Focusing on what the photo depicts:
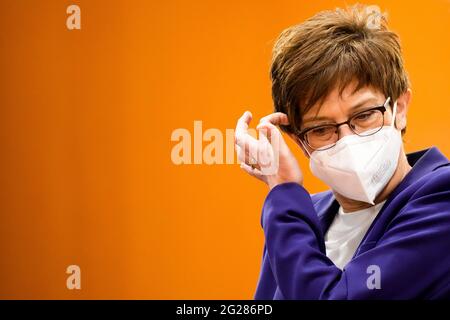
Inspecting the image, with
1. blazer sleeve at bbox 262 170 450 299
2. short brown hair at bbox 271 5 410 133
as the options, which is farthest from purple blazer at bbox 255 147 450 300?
short brown hair at bbox 271 5 410 133

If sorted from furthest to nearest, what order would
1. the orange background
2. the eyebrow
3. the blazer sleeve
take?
the orange background, the eyebrow, the blazer sleeve

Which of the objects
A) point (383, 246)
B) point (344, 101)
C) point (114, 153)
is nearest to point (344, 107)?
point (344, 101)

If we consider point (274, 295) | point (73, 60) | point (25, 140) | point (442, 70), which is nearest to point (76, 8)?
point (73, 60)

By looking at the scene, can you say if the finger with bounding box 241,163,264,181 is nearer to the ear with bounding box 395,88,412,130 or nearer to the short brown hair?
the short brown hair

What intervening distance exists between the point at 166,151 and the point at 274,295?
156 cm

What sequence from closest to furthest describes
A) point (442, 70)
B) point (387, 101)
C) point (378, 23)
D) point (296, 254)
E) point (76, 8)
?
point (296, 254) < point (387, 101) < point (378, 23) < point (442, 70) < point (76, 8)

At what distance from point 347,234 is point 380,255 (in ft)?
0.95

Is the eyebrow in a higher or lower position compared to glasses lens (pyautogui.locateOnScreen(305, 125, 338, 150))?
higher

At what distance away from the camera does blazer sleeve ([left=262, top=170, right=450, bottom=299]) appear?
128 centimetres

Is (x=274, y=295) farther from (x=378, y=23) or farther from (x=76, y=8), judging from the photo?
(x=76, y=8)

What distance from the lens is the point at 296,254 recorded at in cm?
137

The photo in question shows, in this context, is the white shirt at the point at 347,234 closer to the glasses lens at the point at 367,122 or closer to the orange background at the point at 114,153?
the glasses lens at the point at 367,122

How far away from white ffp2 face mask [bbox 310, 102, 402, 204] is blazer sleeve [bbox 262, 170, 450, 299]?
0.11 m

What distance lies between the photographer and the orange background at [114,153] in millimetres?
3178
